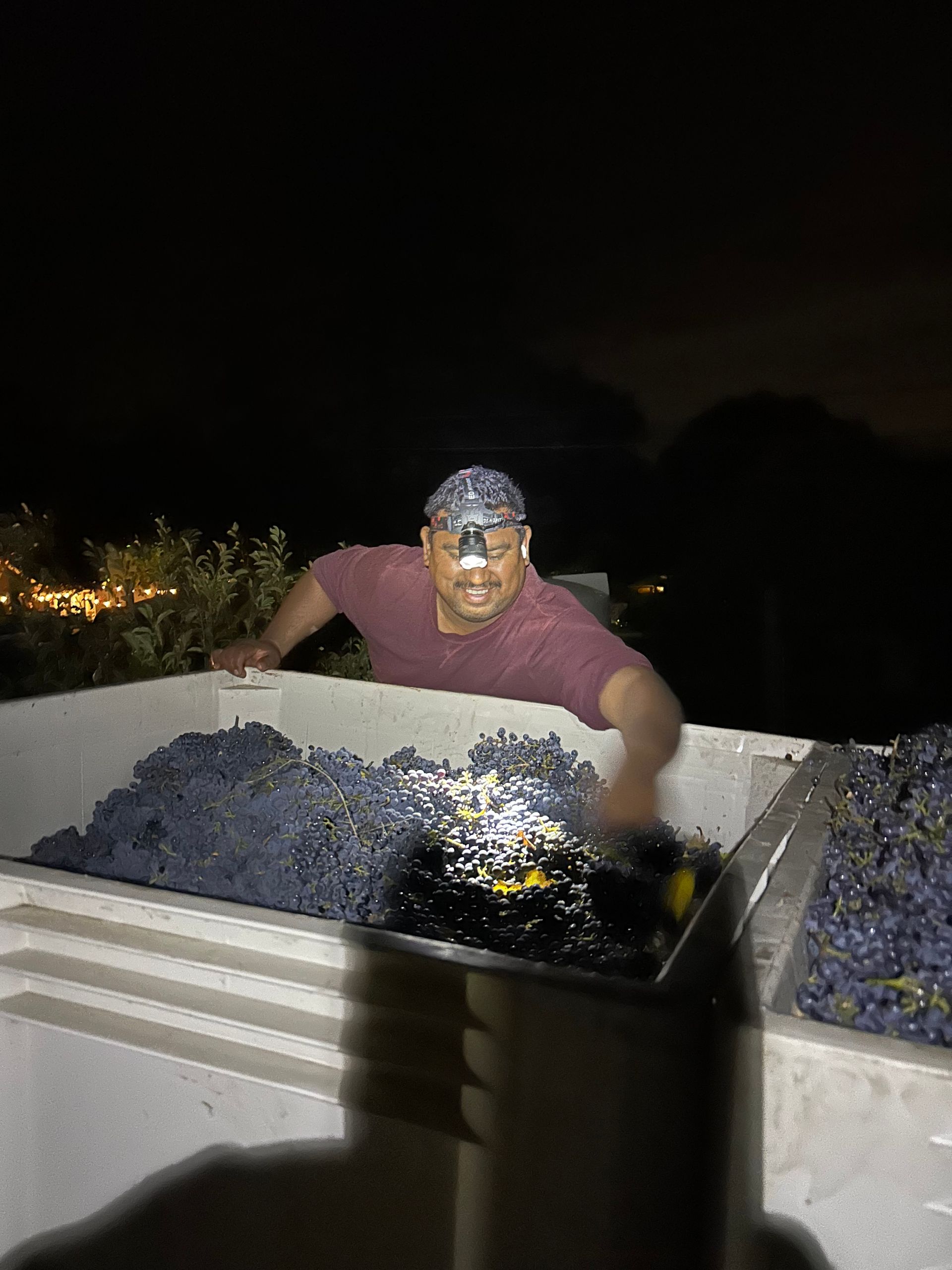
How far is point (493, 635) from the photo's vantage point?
7.11ft

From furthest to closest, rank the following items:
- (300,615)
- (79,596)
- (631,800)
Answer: (79,596)
(300,615)
(631,800)

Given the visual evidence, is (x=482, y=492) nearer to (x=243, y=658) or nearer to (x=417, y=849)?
(x=243, y=658)

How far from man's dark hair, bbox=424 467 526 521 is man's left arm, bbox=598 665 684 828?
516 millimetres

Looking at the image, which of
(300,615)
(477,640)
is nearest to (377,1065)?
(477,640)

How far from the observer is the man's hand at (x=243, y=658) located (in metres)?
2.28

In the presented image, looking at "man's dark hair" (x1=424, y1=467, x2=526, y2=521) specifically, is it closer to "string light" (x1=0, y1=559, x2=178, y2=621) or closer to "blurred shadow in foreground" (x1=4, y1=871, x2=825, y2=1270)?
"blurred shadow in foreground" (x1=4, y1=871, x2=825, y2=1270)

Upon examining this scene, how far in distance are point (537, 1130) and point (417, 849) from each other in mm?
733

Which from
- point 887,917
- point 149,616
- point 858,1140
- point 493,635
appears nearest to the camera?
point 858,1140

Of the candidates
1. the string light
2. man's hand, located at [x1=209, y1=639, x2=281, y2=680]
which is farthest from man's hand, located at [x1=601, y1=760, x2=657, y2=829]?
the string light

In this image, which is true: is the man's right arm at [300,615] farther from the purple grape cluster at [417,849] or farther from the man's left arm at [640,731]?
the man's left arm at [640,731]

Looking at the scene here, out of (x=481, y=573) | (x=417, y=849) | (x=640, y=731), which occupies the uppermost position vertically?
(x=481, y=573)

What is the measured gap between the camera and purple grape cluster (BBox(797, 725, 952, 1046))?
731 millimetres

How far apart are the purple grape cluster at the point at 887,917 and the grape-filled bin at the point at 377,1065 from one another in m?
0.09

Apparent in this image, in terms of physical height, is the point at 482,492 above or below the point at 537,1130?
above
